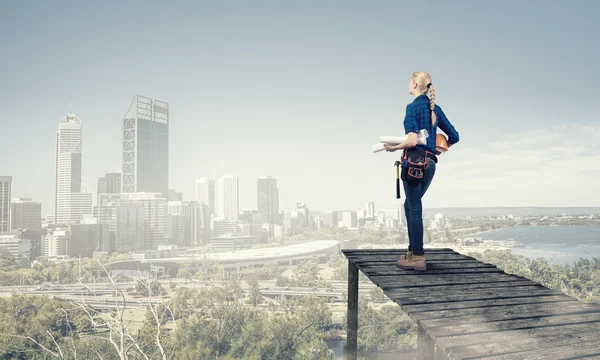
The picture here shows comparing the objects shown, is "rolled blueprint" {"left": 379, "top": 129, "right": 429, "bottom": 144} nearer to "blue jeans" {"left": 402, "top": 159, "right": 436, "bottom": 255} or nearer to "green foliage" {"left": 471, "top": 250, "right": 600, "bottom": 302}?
"blue jeans" {"left": 402, "top": 159, "right": 436, "bottom": 255}

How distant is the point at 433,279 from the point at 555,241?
128m

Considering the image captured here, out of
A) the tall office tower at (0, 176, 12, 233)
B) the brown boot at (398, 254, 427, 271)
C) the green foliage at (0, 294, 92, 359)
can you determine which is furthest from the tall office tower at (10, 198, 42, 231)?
the brown boot at (398, 254, 427, 271)

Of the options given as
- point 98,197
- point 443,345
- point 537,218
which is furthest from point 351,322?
point 98,197

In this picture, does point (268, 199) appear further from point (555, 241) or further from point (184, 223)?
point (555, 241)

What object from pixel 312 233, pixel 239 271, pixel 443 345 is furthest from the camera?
pixel 312 233

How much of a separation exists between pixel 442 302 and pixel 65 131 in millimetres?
168235

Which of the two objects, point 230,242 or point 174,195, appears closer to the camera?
point 230,242

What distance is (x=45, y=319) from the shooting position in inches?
2237

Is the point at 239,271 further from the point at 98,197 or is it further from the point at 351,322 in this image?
the point at 351,322

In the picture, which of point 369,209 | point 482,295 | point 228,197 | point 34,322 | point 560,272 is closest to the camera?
point 482,295

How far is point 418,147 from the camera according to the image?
3.85 metres

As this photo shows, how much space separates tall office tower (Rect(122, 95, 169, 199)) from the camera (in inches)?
6378

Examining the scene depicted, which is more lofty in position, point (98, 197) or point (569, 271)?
point (98, 197)

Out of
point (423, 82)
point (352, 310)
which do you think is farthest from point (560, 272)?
point (423, 82)
